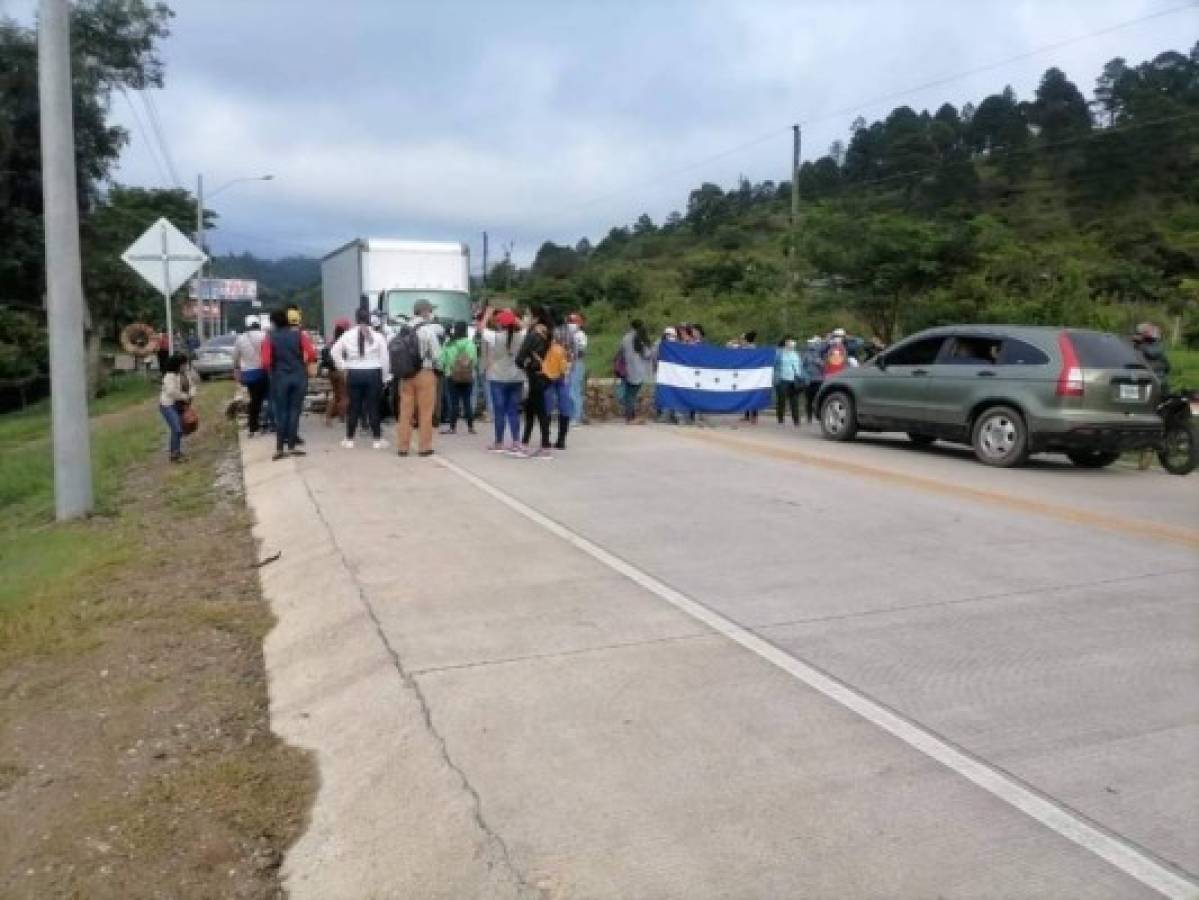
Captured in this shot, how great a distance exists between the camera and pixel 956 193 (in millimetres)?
63000

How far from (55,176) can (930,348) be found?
1007 centimetres

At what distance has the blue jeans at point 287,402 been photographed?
38.1 feet

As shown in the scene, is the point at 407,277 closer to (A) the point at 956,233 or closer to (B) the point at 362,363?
(B) the point at 362,363

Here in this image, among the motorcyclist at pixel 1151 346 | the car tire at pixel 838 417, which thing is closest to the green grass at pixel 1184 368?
the motorcyclist at pixel 1151 346

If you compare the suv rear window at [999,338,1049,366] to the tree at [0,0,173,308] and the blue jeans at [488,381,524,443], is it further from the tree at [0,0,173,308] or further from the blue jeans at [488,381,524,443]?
the tree at [0,0,173,308]

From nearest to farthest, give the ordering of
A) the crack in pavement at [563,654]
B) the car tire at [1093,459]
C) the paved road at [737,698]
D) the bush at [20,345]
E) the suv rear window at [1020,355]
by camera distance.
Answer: the paved road at [737,698] < the crack in pavement at [563,654] < the suv rear window at [1020,355] < the car tire at [1093,459] < the bush at [20,345]

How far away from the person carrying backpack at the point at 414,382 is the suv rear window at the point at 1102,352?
7333mm

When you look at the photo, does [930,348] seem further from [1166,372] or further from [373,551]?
[373,551]

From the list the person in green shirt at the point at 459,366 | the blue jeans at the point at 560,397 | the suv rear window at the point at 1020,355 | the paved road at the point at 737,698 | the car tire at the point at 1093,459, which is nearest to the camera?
the paved road at the point at 737,698

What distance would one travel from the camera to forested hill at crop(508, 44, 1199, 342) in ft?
89.2

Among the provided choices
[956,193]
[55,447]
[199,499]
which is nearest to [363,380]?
[199,499]

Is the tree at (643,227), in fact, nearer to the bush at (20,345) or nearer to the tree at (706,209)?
the tree at (706,209)

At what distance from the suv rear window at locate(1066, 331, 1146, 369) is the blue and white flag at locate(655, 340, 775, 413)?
22.2ft

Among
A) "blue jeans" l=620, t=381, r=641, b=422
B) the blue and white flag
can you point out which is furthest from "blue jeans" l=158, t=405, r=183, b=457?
the blue and white flag
